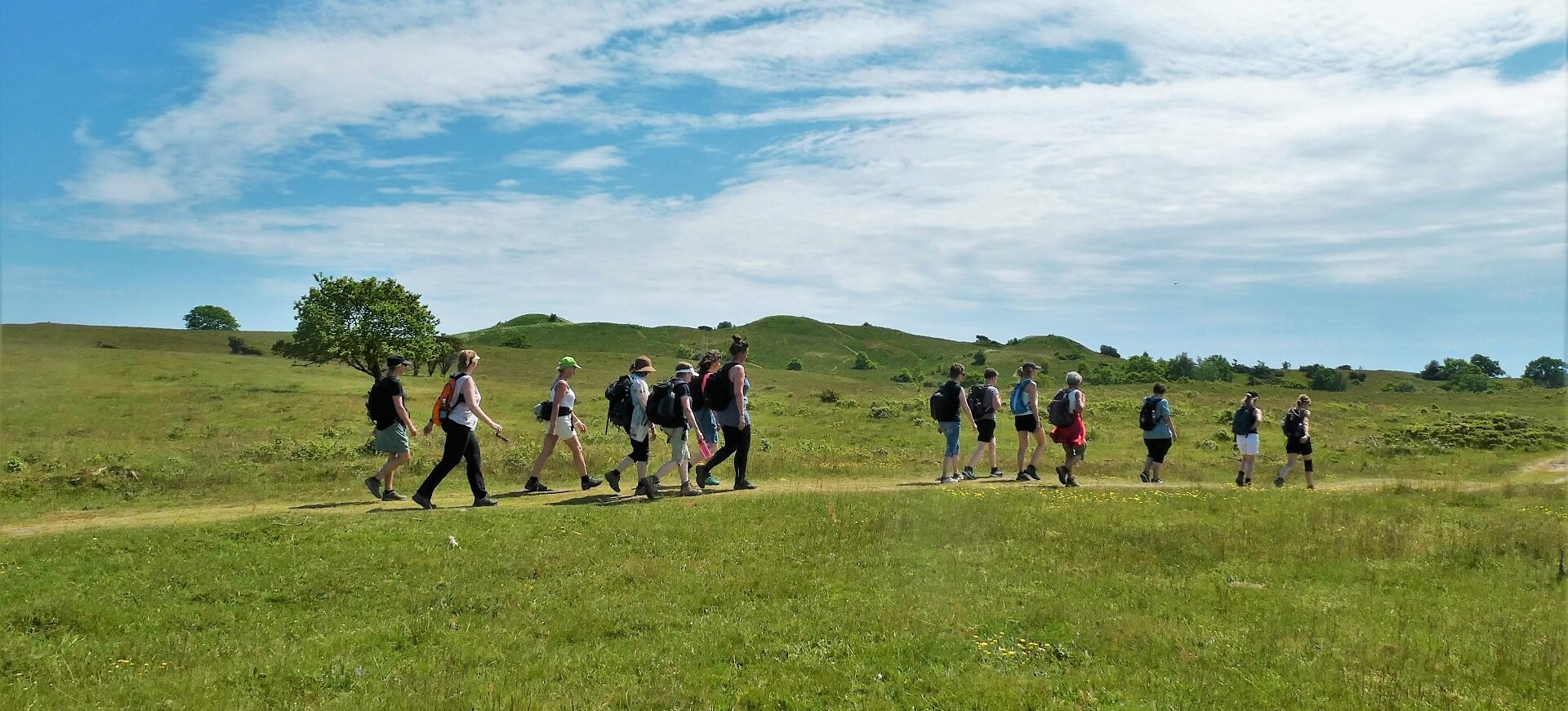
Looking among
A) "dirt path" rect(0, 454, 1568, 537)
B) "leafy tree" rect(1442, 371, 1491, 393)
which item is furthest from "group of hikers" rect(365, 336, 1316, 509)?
"leafy tree" rect(1442, 371, 1491, 393)

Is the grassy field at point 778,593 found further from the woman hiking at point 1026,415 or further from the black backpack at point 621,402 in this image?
the woman hiking at point 1026,415

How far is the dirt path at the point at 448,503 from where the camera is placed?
14.0 metres

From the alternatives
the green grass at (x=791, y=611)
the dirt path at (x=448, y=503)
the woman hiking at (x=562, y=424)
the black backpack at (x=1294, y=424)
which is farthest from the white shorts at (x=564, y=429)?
the black backpack at (x=1294, y=424)

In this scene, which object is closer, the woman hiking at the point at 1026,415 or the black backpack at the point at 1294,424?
the woman hiking at the point at 1026,415

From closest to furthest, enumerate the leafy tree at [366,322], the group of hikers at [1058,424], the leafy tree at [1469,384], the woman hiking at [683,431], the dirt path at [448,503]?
the dirt path at [448,503], the woman hiking at [683,431], the group of hikers at [1058,424], the leafy tree at [366,322], the leafy tree at [1469,384]

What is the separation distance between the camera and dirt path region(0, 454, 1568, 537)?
13977mm

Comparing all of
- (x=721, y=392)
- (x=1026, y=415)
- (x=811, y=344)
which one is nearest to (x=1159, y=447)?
(x=1026, y=415)

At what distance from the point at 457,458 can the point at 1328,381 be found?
11041 cm

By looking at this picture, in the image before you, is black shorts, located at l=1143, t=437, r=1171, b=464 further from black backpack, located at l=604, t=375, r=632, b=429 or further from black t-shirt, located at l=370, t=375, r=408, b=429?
black t-shirt, located at l=370, t=375, r=408, b=429

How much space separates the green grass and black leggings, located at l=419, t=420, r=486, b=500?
75 cm

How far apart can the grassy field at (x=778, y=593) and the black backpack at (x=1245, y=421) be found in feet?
6.71

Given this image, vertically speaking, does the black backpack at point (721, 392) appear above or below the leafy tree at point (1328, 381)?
below

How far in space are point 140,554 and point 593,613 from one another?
5.86 meters

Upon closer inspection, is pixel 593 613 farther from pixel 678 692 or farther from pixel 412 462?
pixel 412 462
